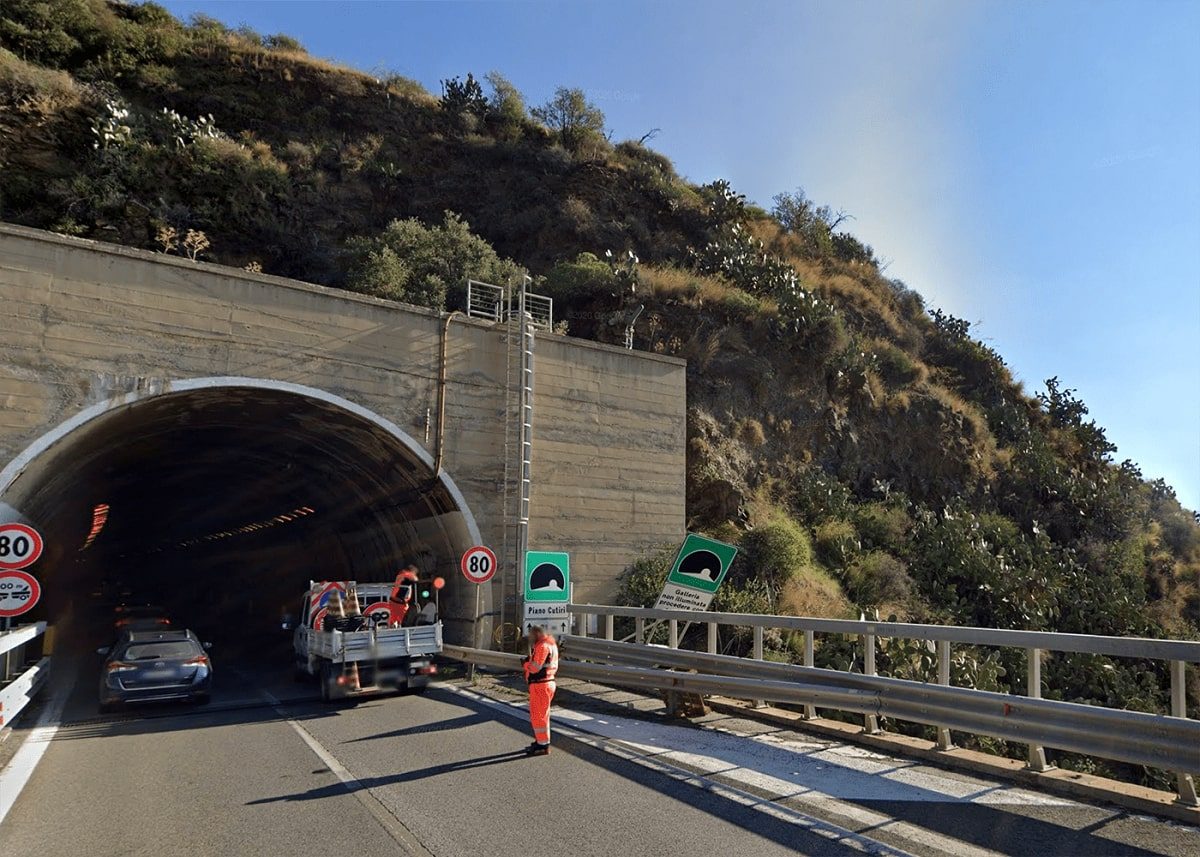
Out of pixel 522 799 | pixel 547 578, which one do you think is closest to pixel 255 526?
pixel 547 578

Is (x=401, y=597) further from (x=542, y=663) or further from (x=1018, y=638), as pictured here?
(x=1018, y=638)

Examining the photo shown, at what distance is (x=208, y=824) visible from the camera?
689 centimetres

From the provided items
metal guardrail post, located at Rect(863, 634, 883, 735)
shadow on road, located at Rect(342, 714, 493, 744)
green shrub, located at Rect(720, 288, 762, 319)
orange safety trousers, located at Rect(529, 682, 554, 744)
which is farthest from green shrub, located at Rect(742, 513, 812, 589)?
orange safety trousers, located at Rect(529, 682, 554, 744)

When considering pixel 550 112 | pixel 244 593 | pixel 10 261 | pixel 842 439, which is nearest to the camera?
pixel 10 261

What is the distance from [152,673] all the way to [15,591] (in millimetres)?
2415

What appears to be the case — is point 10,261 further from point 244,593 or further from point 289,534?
point 244,593

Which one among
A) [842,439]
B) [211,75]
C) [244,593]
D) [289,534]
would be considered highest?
[211,75]

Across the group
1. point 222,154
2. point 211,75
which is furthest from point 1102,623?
point 211,75

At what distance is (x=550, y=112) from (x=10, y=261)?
32907 mm

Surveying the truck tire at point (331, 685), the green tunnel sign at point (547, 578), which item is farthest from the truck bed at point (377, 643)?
the green tunnel sign at point (547, 578)

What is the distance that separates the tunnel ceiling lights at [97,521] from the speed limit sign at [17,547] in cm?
1577

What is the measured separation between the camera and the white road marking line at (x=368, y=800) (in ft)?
20.2

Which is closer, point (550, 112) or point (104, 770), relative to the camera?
point (104, 770)

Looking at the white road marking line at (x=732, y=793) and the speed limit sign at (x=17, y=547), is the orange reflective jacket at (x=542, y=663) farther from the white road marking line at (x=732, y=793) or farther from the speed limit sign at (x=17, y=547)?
the speed limit sign at (x=17, y=547)
